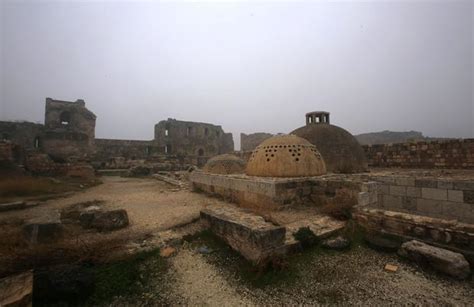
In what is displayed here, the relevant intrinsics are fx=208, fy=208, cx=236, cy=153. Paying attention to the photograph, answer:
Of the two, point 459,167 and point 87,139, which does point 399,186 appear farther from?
point 87,139

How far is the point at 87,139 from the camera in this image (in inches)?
810

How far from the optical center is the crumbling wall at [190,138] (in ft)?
94.3

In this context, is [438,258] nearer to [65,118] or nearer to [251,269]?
[251,269]

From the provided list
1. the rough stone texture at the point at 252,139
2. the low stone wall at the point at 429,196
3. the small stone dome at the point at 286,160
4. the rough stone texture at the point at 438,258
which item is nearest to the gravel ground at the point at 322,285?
the rough stone texture at the point at 438,258

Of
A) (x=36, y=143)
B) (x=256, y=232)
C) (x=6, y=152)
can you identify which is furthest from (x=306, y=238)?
(x=36, y=143)

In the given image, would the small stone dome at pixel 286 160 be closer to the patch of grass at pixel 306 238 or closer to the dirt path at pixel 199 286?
the patch of grass at pixel 306 238

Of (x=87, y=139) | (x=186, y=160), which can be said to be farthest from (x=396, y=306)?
(x=87, y=139)

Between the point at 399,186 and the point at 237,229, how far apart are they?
5.55 m

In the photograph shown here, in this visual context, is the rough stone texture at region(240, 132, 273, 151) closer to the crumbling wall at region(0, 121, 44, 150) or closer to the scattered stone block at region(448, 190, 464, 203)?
the crumbling wall at region(0, 121, 44, 150)

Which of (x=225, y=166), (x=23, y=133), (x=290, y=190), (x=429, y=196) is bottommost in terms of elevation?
(x=429, y=196)

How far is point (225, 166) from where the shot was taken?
950 centimetres

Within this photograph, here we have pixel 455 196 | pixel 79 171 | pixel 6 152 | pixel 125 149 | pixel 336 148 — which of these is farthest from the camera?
pixel 125 149

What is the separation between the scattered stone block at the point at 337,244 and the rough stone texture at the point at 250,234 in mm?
824

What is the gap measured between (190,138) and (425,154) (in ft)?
85.5
